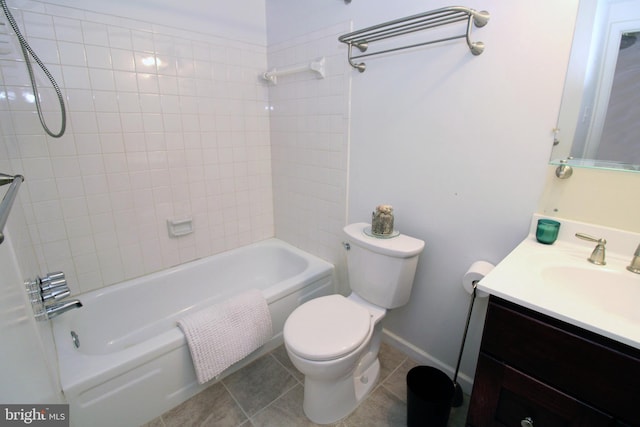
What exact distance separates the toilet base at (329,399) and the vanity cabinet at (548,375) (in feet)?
1.89

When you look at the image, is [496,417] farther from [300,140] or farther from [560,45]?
[300,140]

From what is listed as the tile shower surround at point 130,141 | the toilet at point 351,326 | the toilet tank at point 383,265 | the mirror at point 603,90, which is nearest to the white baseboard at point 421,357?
the toilet at point 351,326

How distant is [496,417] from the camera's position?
0.94 metres

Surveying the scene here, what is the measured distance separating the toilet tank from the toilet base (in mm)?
401

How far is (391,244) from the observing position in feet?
4.66

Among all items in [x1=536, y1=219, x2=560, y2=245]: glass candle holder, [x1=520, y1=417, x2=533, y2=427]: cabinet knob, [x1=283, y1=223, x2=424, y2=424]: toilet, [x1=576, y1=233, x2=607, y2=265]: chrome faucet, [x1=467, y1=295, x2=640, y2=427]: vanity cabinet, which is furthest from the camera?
[x1=283, y1=223, x2=424, y2=424]: toilet

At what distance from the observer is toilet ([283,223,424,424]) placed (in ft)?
3.98

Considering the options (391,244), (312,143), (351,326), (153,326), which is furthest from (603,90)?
(153,326)

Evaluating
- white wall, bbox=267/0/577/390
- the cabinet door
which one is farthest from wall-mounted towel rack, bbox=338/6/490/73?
the cabinet door

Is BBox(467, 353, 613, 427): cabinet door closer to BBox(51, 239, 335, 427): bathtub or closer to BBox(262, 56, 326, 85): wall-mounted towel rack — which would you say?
BBox(51, 239, 335, 427): bathtub

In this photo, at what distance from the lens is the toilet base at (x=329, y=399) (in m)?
1.34

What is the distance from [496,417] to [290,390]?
97 centimetres

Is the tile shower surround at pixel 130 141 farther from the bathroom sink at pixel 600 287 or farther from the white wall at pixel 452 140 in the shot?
the bathroom sink at pixel 600 287

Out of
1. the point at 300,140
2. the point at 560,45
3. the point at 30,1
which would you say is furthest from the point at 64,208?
the point at 560,45
